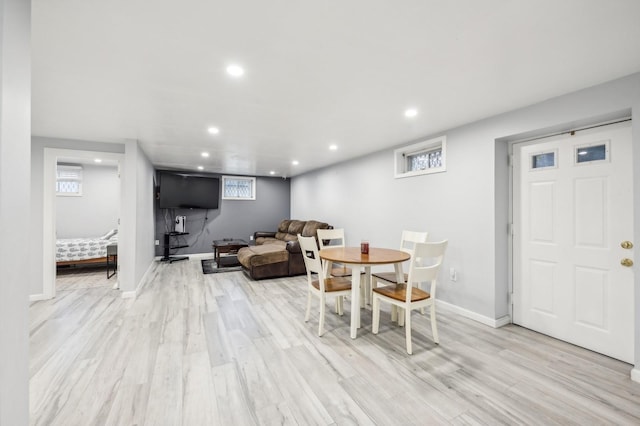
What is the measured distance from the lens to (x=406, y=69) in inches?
79.2

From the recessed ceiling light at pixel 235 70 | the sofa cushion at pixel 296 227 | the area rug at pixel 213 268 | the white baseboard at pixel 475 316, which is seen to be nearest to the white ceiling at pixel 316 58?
the recessed ceiling light at pixel 235 70

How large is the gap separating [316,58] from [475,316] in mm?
3202

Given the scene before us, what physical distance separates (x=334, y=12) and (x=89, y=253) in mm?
6415

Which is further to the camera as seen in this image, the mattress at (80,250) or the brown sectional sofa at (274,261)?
the mattress at (80,250)

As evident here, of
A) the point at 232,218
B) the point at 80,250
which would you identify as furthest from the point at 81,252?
the point at 232,218

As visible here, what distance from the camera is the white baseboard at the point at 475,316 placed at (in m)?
2.94

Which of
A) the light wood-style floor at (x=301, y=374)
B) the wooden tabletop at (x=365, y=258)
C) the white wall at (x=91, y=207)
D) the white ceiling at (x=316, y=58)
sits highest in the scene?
the white ceiling at (x=316, y=58)

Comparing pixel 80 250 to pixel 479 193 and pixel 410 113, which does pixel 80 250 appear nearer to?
pixel 410 113

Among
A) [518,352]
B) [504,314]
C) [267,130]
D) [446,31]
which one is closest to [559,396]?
[518,352]

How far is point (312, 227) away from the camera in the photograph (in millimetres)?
6121

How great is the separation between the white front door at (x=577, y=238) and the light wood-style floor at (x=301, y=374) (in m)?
0.24

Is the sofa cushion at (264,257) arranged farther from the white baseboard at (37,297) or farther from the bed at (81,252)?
the bed at (81,252)

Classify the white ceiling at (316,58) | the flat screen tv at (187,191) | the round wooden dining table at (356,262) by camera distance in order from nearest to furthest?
the white ceiling at (316,58) < the round wooden dining table at (356,262) < the flat screen tv at (187,191)

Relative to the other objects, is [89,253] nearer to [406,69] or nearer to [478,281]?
[406,69]
